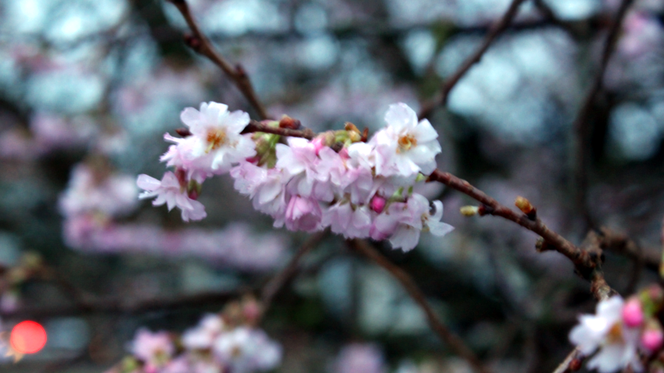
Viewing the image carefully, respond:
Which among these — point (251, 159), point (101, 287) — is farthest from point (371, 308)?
point (251, 159)

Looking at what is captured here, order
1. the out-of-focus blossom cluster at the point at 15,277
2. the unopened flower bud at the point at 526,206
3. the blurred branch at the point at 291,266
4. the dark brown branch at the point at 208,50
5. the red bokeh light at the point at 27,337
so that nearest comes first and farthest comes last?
1. the unopened flower bud at the point at 526,206
2. the dark brown branch at the point at 208,50
3. the blurred branch at the point at 291,266
4. the out-of-focus blossom cluster at the point at 15,277
5. the red bokeh light at the point at 27,337

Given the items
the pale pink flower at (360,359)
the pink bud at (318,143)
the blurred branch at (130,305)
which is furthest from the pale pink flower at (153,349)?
the pale pink flower at (360,359)

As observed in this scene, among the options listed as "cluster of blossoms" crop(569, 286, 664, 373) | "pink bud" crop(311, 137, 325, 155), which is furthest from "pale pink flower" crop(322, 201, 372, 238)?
"cluster of blossoms" crop(569, 286, 664, 373)

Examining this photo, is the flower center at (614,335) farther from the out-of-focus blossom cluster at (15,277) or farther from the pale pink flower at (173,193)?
the out-of-focus blossom cluster at (15,277)

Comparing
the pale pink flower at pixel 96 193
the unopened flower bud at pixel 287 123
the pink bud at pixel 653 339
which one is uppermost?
the pale pink flower at pixel 96 193

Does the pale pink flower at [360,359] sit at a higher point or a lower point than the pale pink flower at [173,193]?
higher

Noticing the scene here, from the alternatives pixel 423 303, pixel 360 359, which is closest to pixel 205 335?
pixel 423 303

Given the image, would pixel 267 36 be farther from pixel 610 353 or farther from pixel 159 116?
pixel 610 353

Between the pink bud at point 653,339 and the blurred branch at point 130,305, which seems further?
the blurred branch at point 130,305

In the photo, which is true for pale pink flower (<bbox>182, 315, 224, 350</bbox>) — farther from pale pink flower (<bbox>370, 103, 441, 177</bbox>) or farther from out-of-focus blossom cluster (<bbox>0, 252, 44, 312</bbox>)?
pale pink flower (<bbox>370, 103, 441, 177</bbox>)
